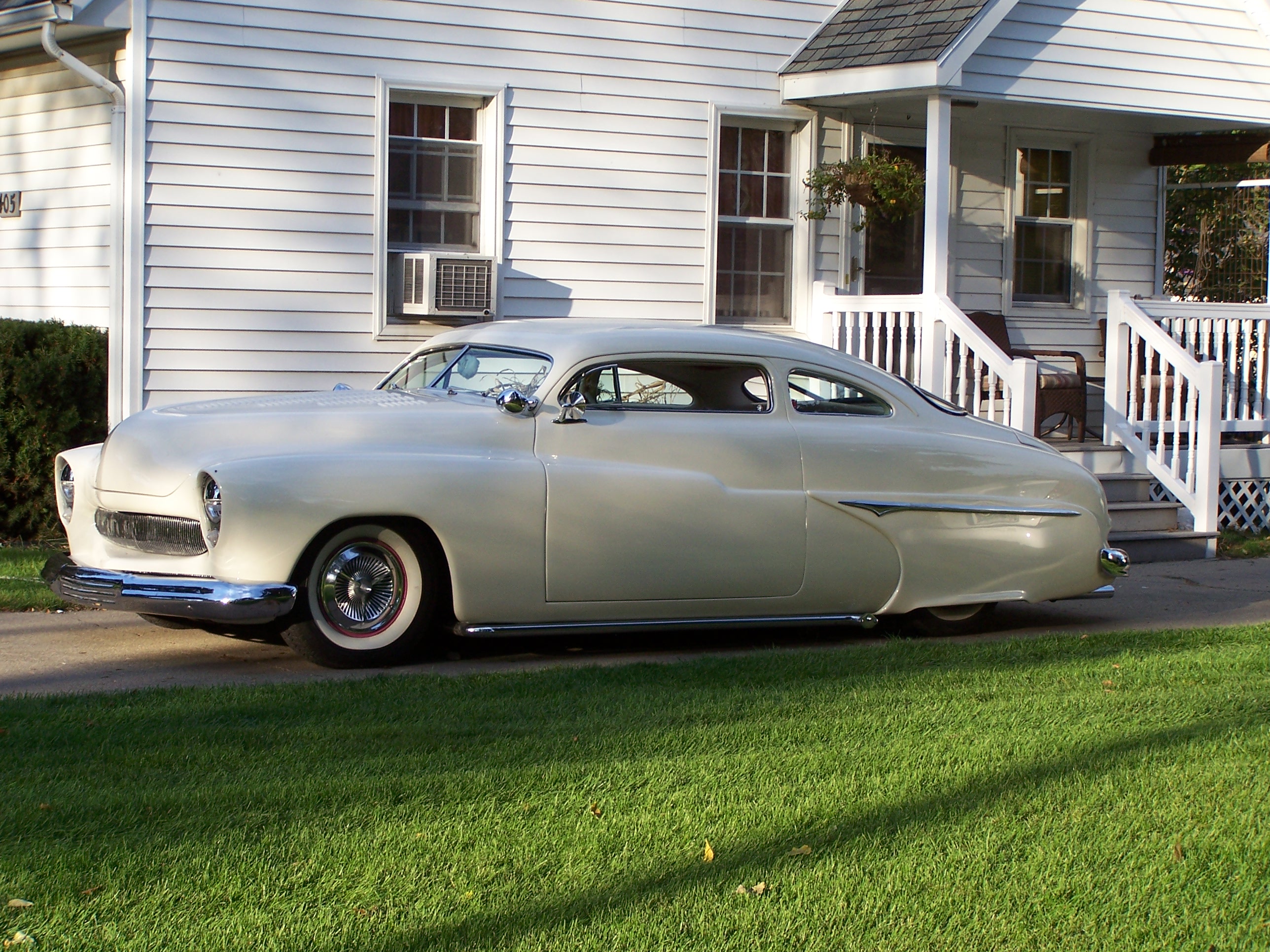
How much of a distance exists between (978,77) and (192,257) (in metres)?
6.19

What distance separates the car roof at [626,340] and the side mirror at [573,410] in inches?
8.9

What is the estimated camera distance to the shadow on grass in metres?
3.36

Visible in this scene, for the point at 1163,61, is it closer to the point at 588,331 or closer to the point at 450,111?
the point at 450,111

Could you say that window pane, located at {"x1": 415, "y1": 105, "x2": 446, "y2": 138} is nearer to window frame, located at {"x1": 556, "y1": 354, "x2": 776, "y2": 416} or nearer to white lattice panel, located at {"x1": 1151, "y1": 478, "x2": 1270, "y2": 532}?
window frame, located at {"x1": 556, "y1": 354, "x2": 776, "y2": 416}

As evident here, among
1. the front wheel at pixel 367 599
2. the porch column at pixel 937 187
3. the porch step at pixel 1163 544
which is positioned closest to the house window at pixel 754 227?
the porch column at pixel 937 187

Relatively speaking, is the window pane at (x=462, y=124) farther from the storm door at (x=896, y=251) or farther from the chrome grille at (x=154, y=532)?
the chrome grille at (x=154, y=532)

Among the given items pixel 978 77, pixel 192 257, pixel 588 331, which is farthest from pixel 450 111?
pixel 588 331

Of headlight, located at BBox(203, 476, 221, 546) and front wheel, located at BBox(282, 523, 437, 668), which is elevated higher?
headlight, located at BBox(203, 476, 221, 546)

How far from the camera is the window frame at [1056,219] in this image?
44.5 ft

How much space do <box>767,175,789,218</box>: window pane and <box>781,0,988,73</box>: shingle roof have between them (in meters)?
0.96

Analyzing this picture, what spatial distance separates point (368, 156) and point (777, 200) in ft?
12.3

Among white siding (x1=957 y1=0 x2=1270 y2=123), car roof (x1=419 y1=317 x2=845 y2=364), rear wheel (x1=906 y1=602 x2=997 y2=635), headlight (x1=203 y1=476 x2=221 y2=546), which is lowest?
rear wheel (x1=906 y1=602 x2=997 y2=635)

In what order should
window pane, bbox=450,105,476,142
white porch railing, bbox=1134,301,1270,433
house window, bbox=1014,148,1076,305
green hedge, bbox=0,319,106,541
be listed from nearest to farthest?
green hedge, bbox=0,319,106,541 < window pane, bbox=450,105,476,142 < white porch railing, bbox=1134,301,1270,433 < house window, bbox=1014,148,1076,305

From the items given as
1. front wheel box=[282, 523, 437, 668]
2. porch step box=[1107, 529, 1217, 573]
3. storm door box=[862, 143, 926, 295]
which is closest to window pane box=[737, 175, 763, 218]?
storm door box=[862, 143, 926, 295]
